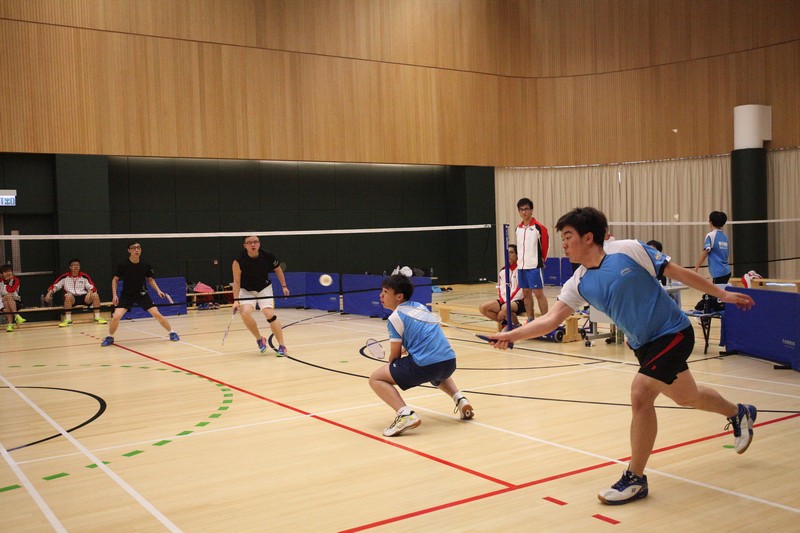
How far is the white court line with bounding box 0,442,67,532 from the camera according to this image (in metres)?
4.48

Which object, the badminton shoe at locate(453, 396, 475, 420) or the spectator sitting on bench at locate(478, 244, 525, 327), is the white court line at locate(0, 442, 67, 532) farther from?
the spectator sitting on bench at locate(478, 244, 525, 327)

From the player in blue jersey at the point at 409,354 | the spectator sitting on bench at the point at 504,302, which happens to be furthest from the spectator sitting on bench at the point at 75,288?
the player in blue jersey at the point at 409,354

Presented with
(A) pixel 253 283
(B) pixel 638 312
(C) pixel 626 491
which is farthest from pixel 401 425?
(A) pixel 253 283

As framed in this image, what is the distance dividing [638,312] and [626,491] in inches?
41.3

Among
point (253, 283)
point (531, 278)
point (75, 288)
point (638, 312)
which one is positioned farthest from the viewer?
point (75, 288)

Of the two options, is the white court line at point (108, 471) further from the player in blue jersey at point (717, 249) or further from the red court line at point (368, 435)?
the player in blue jersey at point (717, 249)

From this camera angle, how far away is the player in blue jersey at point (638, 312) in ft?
14.3

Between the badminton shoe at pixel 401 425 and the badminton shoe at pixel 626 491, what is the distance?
2.08m

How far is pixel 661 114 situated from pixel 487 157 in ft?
17.9

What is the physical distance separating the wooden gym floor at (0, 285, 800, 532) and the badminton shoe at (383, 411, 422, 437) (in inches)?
3.4

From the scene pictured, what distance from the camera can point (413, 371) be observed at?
6469mm

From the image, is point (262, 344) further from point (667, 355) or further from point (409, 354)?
point (667, 355)

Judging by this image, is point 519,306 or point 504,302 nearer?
point 504,302

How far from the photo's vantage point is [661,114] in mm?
23406
